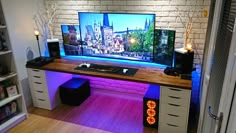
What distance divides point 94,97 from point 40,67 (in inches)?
40.6

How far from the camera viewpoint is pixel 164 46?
8.32 feet

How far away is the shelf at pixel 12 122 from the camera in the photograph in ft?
8.32

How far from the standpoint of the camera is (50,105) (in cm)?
297

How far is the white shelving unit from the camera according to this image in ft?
8.11

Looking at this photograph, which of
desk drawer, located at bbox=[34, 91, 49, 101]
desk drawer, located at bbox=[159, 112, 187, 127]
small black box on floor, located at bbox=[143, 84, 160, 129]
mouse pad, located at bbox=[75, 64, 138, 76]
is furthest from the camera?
desk drawer, located at bbox=[34, 91, 49, 101]

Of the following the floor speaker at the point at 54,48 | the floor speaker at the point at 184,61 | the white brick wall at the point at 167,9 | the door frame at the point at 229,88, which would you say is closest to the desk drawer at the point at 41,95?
the floor speaker at the point at 54,48

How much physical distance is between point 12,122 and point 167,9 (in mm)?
2536

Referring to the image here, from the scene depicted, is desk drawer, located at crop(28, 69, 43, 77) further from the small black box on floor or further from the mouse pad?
the small black box on floor

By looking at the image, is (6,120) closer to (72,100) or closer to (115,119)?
(72,100)

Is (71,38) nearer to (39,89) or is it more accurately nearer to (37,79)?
(37,79)

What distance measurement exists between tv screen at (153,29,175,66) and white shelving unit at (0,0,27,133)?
1.88 meters

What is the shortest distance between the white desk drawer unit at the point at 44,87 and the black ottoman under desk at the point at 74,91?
0.09 metres

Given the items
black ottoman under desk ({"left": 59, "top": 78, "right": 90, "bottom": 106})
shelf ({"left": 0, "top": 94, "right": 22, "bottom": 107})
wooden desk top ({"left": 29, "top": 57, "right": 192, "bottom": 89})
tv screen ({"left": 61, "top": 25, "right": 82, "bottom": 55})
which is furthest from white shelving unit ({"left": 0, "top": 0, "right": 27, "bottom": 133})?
tv screen ({"left": 61, "top": 25, "right": 82, "bottom": 55})

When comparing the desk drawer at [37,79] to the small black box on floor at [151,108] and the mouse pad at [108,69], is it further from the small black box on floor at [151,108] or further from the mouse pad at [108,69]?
the small black box on floor at [151,108]
